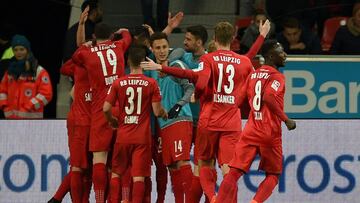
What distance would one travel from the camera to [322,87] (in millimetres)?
18469

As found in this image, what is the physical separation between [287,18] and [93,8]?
2522 mm

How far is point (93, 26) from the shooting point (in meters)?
18.2

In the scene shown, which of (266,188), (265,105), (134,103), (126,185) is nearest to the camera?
(265,105)

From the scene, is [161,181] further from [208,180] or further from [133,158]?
[208,180]

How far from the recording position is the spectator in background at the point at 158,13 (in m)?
18.8

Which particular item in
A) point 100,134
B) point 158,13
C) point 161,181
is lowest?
point 161,181

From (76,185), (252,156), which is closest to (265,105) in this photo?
(252,156)

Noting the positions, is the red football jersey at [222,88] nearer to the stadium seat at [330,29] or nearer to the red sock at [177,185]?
the red sock at [177,185]

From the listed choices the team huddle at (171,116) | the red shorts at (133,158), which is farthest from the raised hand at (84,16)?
the red shorts at (133,158)

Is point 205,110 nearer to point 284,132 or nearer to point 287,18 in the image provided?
point 284,132

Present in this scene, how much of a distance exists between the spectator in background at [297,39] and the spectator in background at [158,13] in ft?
4.82

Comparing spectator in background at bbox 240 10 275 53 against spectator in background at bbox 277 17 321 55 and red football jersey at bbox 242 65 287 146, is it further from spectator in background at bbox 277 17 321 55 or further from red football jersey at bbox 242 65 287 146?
red football jersey at bbox 242 65 287 146

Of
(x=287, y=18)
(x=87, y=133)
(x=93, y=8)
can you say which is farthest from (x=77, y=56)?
(x=287, y=18)

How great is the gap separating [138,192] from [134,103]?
3.12 feet
